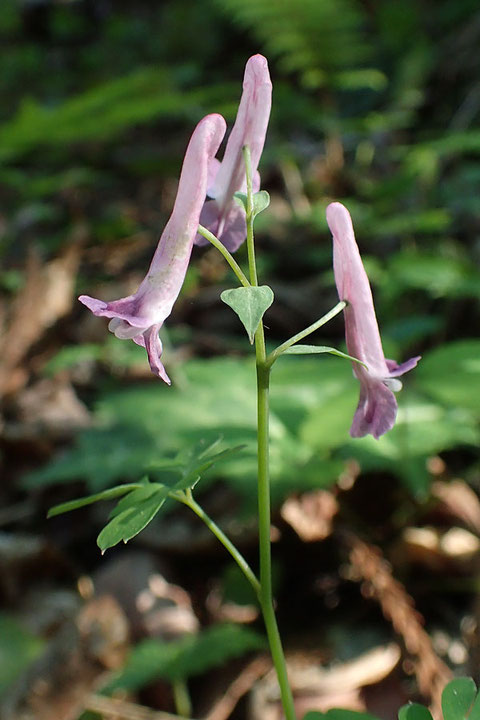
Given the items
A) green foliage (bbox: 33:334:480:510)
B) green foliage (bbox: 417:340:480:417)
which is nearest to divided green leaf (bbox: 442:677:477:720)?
green foliage (bbox: 33:334:480:510)

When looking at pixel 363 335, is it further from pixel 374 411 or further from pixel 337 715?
pixel 337 715

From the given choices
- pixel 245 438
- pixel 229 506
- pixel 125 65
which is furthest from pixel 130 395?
pixel 125 65

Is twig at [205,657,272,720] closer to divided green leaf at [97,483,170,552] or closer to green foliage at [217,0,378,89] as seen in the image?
divided green leaf at [97,483,170,552]

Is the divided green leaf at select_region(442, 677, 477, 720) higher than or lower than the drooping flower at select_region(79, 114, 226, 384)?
lower

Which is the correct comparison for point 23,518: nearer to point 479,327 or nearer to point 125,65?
point 479,327

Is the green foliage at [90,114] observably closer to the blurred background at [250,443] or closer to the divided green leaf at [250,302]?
the blurred background at [250,443]

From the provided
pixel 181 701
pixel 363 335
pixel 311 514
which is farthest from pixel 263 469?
pixel 311 514
